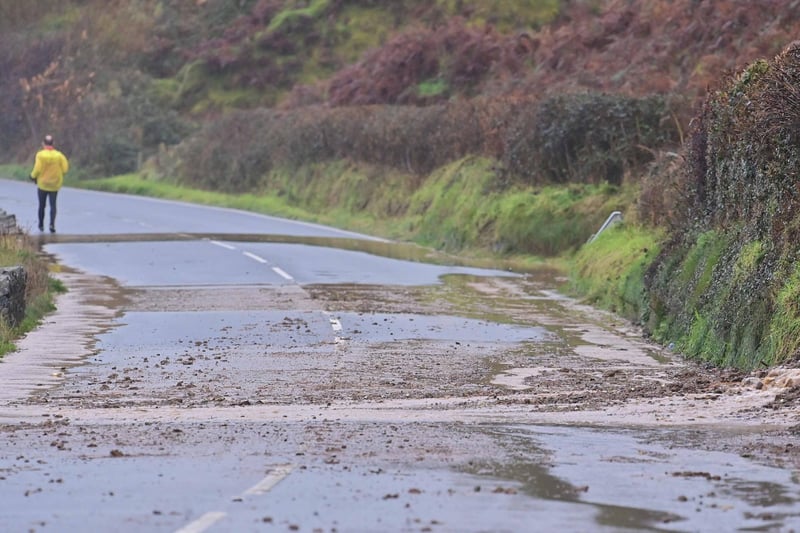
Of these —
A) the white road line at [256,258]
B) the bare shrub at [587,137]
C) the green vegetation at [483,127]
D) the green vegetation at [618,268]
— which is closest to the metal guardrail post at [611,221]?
the green vegetation at [618,268]

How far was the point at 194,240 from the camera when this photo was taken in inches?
1321

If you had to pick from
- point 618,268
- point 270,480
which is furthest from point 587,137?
point 270,480

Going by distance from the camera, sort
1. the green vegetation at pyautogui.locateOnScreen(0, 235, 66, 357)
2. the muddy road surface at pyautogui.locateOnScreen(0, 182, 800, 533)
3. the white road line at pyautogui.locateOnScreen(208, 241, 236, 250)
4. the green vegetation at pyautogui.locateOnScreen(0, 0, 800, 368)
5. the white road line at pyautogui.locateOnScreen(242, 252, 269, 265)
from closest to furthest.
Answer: the muddy road surface at pyautogui.locateOnScreen(0, 182, 800, 533) → the green vegetation at pyautogui.locateOnScreen(0, 0, 800, 368) → the green vegetation at pyautogui.locateOnScreen(0, 235, 66, 357) → the white road line at pyautogui.locateOnScreen(242, 252, 269, 265) → the white road line at pyautogui.locateOnScreen(208, 241, 236, 250)

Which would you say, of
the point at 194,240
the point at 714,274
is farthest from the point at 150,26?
the point at 714,274

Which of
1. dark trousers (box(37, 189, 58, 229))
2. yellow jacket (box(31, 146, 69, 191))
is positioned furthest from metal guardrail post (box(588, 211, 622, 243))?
yellow jacket (box(31, 146, 69, 191))

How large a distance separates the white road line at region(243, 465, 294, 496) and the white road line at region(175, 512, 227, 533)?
582 millimetres

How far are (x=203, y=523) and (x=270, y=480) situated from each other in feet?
3.98

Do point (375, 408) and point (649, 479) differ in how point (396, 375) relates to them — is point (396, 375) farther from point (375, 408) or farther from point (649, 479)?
point (649, 479)

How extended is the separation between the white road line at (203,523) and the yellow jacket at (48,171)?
96.4 feet

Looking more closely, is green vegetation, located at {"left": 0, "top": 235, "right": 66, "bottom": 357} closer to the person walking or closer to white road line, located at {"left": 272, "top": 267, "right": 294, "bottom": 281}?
white road line, located at {"left": 272, "top": 267, "right": 294, "bottom": 281}

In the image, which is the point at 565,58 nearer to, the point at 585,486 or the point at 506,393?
the point at 506,393

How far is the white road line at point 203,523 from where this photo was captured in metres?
7.93

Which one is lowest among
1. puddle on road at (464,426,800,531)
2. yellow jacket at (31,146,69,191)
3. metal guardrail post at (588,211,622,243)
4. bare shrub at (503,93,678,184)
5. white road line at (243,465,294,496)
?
white road line at (243,465,294,496)

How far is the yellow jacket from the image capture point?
3688 cm
